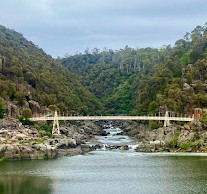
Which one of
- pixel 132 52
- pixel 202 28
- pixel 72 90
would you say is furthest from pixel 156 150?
pixel 132 52

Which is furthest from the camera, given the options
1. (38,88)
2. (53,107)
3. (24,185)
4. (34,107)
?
(38,88)

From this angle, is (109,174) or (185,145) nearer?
(109,174)

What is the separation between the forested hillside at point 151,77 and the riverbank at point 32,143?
1984 cm

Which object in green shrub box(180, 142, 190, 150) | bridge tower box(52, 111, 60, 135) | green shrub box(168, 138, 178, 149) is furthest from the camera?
bridge tower box(52, 111, 60, 135)

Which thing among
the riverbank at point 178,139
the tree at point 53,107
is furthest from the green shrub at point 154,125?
the tree at point 53,107

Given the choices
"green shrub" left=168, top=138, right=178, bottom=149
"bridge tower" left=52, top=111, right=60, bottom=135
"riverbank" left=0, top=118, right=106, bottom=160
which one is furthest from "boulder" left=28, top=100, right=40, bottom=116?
"green shrub" left=168, top=138, right=178, bottom=149

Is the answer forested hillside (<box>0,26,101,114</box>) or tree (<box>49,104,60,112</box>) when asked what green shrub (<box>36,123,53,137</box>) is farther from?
tree (<box>49,104,60,112</box>)

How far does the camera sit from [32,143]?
2758 inches

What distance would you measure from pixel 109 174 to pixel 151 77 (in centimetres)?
6853

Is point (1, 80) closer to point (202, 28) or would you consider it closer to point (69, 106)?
point (69, 106)

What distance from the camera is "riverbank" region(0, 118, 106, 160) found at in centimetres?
6775

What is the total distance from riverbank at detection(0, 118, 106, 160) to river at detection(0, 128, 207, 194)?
2658 millimetres

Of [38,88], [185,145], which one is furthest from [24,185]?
[38,88]

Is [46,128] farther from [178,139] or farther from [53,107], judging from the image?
[178,139]
